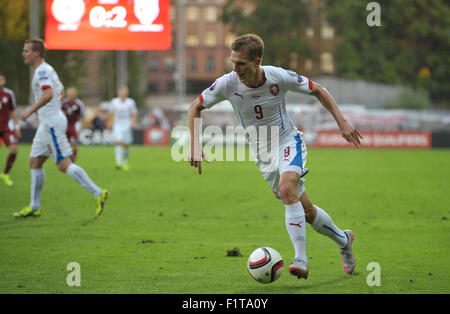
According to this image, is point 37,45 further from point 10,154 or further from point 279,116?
point 10,154

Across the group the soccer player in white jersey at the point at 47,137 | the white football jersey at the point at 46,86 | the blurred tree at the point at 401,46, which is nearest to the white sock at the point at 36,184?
the soccer player in white jersey at the point at 47,137

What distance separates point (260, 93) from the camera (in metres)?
6.50

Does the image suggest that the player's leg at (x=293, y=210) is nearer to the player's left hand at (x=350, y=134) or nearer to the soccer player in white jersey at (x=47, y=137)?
the player's left hand at (x=350, y=134)

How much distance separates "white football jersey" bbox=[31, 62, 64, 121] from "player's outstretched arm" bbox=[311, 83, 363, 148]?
495 centimetres

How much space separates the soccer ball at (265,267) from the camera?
6180 mm

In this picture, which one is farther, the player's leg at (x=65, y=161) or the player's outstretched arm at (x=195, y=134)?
the player's leg at (x=65, y=161)

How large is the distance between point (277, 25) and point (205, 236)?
62.5 metres

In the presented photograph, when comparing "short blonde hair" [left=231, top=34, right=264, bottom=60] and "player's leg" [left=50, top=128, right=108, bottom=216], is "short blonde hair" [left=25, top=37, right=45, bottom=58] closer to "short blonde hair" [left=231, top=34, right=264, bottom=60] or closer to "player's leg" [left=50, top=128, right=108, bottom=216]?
"player's leg" [left=50, top=128, right=108, bottom=216]

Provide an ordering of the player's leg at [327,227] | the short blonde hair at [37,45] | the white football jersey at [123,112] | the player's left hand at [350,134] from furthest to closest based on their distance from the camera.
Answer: the white football jersey at [123,112] → the short blonde hair at [37,45] → the player's leg at [327,227] → the player's left hand at [350,134]

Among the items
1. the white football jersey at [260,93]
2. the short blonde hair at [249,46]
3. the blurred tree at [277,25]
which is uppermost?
the blurred tree at [277,25]

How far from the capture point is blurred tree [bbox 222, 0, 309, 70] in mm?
68750

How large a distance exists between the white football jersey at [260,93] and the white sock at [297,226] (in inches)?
34.7

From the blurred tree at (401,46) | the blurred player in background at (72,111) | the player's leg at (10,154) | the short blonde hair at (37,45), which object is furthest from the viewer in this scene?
the blurred tree at (401,46)
